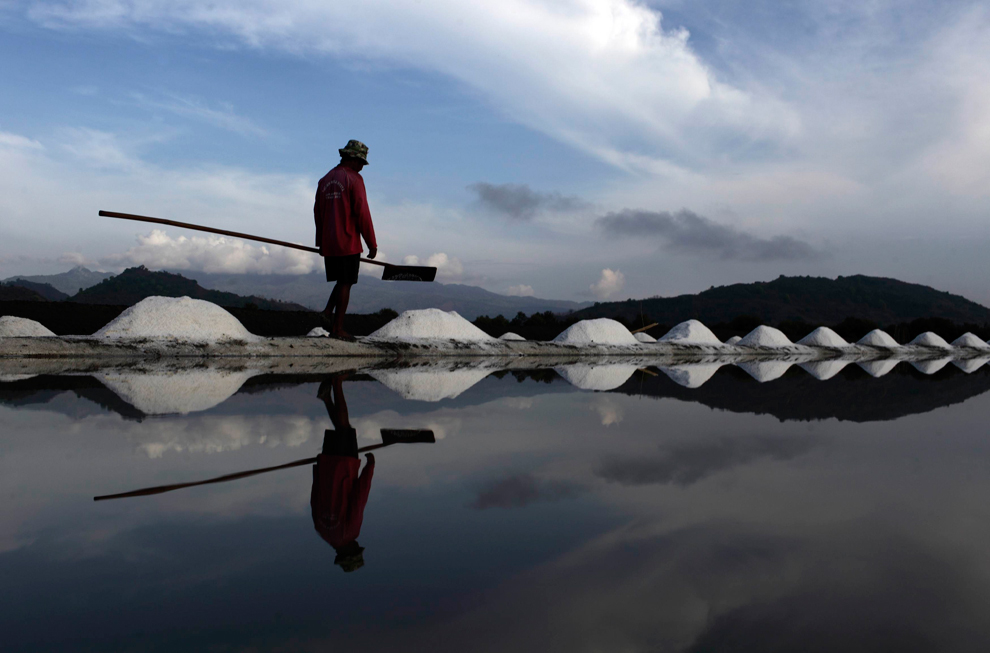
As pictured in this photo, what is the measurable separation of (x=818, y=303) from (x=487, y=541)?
270 ft

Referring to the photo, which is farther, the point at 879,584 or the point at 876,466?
the point at 876,466

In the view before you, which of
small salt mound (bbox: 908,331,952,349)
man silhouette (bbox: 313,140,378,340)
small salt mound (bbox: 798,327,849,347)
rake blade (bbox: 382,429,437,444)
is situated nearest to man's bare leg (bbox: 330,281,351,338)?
man silhouette (bbox: 313,140,378,340)

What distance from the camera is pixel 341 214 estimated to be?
4.73 m

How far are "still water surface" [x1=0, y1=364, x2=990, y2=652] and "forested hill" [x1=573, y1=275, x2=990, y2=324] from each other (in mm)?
59437

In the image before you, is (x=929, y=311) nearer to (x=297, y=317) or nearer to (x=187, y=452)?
(x=297, y=317)

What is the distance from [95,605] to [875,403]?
4128 millimetres

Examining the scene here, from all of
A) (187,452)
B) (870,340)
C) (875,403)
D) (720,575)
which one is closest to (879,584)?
(720,575)

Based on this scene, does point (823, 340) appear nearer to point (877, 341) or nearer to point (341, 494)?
point (877, 341)

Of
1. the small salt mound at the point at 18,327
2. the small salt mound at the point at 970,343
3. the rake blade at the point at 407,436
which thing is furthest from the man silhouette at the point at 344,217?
the small salt mound at the point at 970,343

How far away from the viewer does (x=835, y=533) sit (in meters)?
1.13

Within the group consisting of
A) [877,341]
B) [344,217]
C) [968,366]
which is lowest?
[968,366]

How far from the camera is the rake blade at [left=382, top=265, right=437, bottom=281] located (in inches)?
237

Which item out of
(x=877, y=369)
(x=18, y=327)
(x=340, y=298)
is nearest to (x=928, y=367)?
(x=877, y=369)

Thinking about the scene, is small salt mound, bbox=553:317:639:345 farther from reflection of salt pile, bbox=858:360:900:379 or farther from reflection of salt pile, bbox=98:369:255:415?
reflection of salt pile, bbox=98:369:255:415
